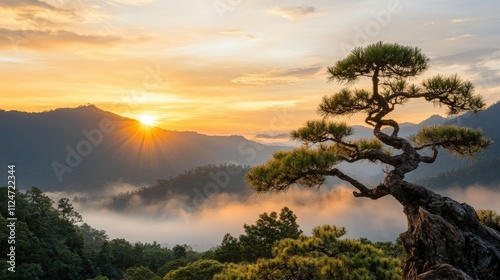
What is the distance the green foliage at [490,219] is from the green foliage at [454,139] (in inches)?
38.8

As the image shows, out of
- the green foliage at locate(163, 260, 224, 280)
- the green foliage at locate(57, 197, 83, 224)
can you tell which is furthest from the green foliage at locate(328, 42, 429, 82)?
the green foliage at locate(57, 197, 83, 224)

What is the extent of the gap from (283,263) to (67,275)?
3103 centimetres

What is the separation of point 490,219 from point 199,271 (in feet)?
48.8

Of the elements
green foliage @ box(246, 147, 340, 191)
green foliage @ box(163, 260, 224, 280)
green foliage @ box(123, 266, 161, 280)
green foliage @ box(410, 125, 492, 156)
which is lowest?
green foliage @ box(123, 266, 161, 280)

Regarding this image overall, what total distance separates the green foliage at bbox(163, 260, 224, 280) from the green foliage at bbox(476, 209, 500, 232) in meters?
14.1

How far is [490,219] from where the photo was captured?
21.3ft

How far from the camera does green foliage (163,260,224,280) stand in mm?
18938

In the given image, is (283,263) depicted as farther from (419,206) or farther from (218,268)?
(218,268)

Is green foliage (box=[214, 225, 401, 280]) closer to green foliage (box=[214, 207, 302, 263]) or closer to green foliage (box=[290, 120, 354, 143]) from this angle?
green foliage (box=[290, 120, 354, 143])

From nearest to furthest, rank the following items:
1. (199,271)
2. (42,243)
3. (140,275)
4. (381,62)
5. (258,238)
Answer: (381,62) → (199,271) → (258,238) → (140,275) → (42,243)

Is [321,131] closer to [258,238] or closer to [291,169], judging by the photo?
[291,169]

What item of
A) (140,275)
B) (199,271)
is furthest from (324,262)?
Result: (140,275)

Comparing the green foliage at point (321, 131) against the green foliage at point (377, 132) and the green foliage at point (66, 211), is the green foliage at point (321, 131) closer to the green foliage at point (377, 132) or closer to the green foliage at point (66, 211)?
the green foliage at point (377, 132)

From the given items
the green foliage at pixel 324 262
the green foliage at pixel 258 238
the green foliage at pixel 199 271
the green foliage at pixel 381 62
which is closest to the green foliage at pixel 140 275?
the green foliage at pixel 258 238
